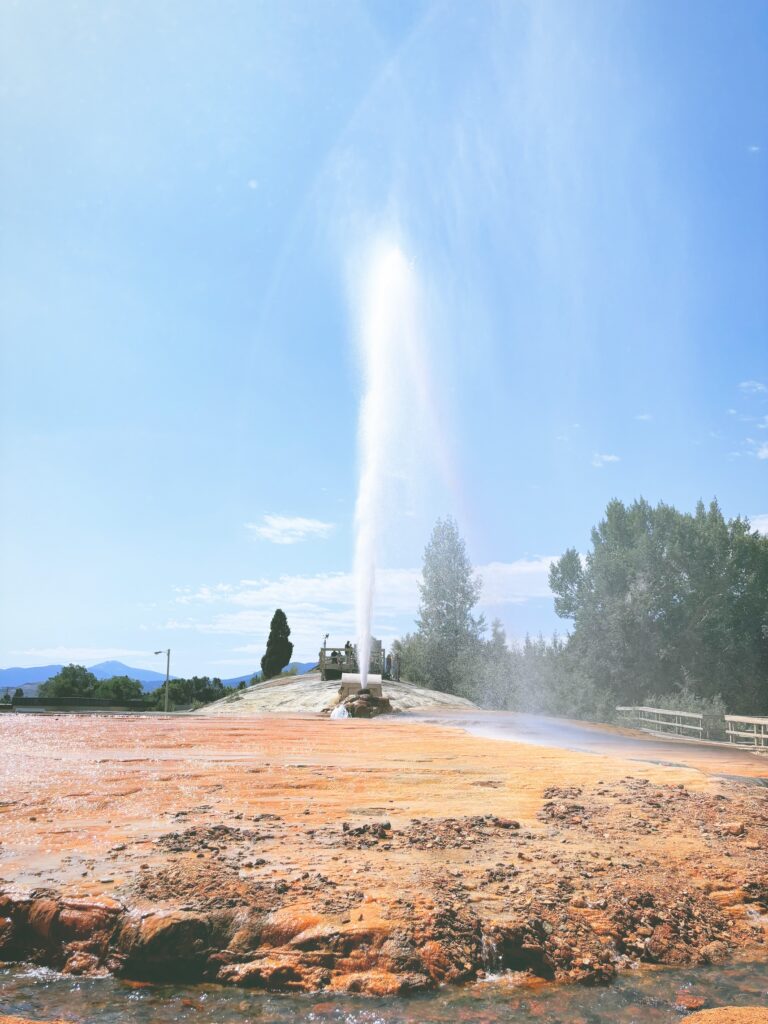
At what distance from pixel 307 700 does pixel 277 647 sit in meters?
33.6

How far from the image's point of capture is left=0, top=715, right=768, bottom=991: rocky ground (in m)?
3.18

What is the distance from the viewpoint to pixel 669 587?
135 ft

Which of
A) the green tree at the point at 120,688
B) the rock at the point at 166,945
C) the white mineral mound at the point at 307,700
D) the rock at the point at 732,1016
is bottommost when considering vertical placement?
the green tree at the point at 120,688

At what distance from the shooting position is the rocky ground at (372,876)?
3176 millimetres

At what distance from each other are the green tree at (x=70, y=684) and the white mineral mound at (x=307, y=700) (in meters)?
35.8

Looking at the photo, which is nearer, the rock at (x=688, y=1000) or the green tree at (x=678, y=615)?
the rock at (x=688, y=1000)

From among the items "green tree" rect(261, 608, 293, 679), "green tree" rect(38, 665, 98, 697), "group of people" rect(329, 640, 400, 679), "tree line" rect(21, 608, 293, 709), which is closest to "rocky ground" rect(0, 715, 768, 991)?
"group of people" rect(329, 640, 400, 679)

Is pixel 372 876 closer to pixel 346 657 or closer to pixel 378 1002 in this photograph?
pixel 378 1002

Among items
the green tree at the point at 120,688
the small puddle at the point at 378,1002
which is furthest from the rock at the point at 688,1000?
the green tree at the point at 120,688

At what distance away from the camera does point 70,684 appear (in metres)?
Answer: 57.3

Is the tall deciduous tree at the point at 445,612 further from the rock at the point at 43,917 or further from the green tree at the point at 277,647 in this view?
the rock at the point at 43,917

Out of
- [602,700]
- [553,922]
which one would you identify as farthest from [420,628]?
[553,922]

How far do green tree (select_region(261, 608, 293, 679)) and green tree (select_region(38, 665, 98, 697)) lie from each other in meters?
15.4

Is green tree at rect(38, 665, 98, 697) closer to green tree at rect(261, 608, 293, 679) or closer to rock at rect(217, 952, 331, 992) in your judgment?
green tree at rect(261, 608, 293, 679)
